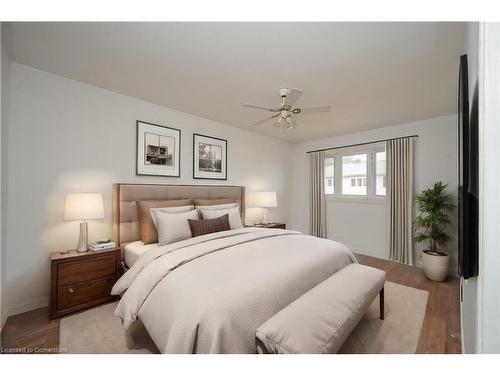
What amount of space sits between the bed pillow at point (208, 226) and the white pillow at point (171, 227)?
0.06 m

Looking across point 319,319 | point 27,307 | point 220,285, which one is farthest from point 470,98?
point 27,307

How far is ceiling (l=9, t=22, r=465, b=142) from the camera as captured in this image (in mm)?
1564

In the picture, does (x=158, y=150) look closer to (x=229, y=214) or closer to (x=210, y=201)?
(x=210, y=201)

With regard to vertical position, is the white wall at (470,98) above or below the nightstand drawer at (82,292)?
above

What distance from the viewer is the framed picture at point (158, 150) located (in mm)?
Result: 2820

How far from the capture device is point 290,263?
177 centimetres

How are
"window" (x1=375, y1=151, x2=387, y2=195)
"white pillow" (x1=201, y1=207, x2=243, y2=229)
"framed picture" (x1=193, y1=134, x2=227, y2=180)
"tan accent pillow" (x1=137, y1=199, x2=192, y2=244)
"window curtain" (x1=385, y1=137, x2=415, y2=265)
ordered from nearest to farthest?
"tan accent pillow" (x1=137, y1=199, x2=192, y2=244) → "white pillow" (x1=201, y1=207, x2=243, y2=229) → "framed picture" (x1=193, y1=134, x2=227, y2=180) → "window curtain" (x1=385, y1=137, x2=415, y2=265) → "window" (x1=375, y1=151, x2=387, y2=195)

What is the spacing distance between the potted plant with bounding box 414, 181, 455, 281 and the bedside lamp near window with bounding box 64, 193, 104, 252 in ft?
13.8

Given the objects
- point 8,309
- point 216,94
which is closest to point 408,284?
point 216,94

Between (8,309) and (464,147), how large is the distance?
374 cm

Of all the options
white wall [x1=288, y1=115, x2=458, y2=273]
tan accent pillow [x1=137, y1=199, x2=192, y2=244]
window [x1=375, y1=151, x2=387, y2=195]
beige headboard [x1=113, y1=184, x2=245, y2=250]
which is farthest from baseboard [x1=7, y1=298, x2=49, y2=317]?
Answer: window [x1=375, y1=151, x2=387, y2=195]

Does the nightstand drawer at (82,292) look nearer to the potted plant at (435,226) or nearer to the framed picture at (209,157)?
the framed picture at (209,157)

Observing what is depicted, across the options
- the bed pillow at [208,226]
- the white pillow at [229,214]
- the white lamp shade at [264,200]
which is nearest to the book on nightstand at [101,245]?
the bed pillow at [208,226]

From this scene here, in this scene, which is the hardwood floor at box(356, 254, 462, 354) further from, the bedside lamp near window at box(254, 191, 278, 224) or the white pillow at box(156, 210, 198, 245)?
the white pillow at box(156, 210, 198, 245)
